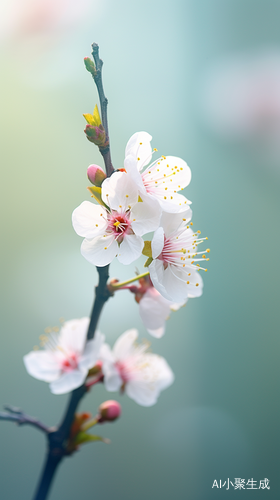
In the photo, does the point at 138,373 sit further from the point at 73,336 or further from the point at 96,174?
the point at 96,174

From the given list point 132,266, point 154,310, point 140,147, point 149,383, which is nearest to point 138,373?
point 149,383

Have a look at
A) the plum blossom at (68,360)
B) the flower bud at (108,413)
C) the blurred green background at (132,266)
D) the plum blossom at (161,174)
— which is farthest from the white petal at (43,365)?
the blurred green background at (132,266)

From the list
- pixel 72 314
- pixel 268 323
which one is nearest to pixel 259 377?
pixel 268 323

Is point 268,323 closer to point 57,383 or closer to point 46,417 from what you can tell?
point 46,417

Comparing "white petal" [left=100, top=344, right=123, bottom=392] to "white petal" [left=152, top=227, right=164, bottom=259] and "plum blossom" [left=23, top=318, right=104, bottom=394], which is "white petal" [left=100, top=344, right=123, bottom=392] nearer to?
"plum blossom" [left=23, top=318, right=104, bottom=394]

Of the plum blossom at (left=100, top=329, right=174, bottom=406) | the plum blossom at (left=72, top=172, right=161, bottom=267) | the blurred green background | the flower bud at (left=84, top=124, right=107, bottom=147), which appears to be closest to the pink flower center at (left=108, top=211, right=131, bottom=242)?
the plum blossom at (left=72, top=172, right=161, bottom=267)

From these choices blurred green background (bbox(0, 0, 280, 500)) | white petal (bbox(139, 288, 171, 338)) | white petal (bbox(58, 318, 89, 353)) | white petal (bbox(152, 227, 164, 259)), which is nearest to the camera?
white petal (bbox(152, 227, 164, 259))

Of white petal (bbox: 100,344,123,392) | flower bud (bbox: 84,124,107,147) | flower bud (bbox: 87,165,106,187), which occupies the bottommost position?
white petal (bbox: 100,344,123,392)

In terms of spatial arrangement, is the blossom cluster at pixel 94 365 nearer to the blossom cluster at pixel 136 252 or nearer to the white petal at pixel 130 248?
the blossom cluster at pixel 136 252
